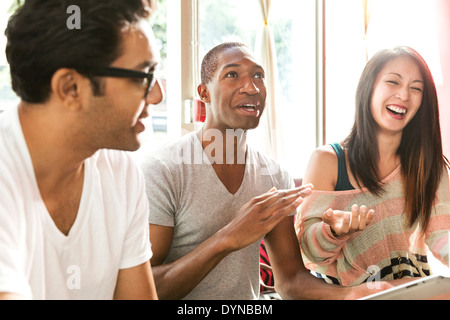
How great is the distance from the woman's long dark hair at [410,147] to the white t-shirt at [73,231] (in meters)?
0.72

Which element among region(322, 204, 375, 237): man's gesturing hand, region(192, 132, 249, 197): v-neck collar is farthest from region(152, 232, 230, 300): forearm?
region(322, 204, 375, 237): man's gesturing hand

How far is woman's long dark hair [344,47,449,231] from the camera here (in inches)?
52.0

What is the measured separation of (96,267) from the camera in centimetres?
79

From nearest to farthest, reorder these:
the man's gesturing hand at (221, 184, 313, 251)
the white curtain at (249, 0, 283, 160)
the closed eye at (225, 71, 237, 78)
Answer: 1. the man's gesturing hand at (221, 184, 313, 251)
2. the closed eye at (225, 71, 237, 78)
3. the white curtain at (249, 0, 283, 160)

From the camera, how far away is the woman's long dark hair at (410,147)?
4.33 feet

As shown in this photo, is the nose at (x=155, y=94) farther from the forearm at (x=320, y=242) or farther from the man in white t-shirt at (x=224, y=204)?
the forearm at (x=320, y=242)

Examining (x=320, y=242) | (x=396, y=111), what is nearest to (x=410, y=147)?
(x=396, y=111)

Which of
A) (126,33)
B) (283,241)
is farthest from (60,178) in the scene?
(283,241)

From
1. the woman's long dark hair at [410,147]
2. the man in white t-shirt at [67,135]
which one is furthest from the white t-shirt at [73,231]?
the woman's long dark hair at [410,147]

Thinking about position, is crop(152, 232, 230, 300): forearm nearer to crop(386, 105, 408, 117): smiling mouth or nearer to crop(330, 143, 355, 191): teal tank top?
crop(330, 143, 355, 191): teal tank top

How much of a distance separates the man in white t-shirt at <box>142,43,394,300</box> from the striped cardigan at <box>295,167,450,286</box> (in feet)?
0.34

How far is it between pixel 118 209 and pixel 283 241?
1.73 ft

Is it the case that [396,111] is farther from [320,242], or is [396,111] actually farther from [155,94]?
[155,94]

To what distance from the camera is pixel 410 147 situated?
4.51ft
